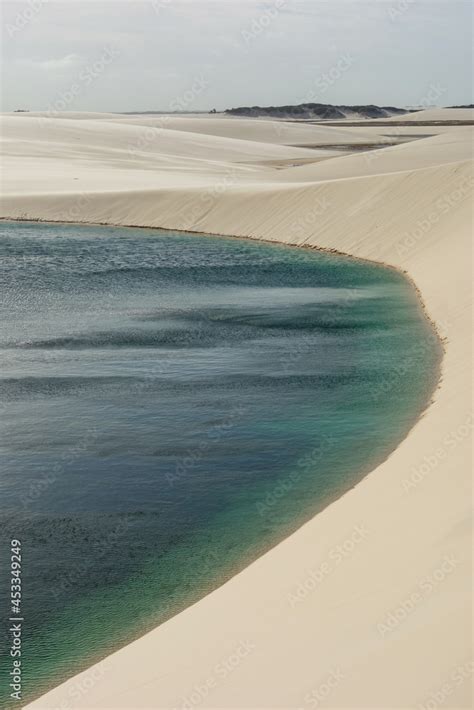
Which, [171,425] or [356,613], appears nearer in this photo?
[356,613]

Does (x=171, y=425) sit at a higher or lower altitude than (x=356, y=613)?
lower

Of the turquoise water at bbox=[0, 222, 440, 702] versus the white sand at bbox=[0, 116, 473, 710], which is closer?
the white sand at bbox=[0, 116, 473, 710]

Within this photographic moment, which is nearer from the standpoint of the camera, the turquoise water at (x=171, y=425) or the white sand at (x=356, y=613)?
the white sand at (x=356, y=613)

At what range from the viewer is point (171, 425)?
1734 centimetres

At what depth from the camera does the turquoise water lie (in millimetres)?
11547

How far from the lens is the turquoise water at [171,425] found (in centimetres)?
1155

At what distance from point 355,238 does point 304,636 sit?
1276 inches

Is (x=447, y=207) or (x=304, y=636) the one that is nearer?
(x=304, y=636)

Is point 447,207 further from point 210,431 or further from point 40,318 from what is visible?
point 210,431

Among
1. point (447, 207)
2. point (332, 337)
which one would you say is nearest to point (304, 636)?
point (332, 337)

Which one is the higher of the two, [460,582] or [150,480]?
[460,582]

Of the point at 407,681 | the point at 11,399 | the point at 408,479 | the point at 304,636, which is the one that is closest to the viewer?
the point at 407,681

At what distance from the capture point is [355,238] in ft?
132

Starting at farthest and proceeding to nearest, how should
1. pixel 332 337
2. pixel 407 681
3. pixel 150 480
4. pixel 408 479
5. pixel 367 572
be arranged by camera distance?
pixel 332 337
pixel 150 480
pixel 408 479
pixel 367 572
pixel 407 681
